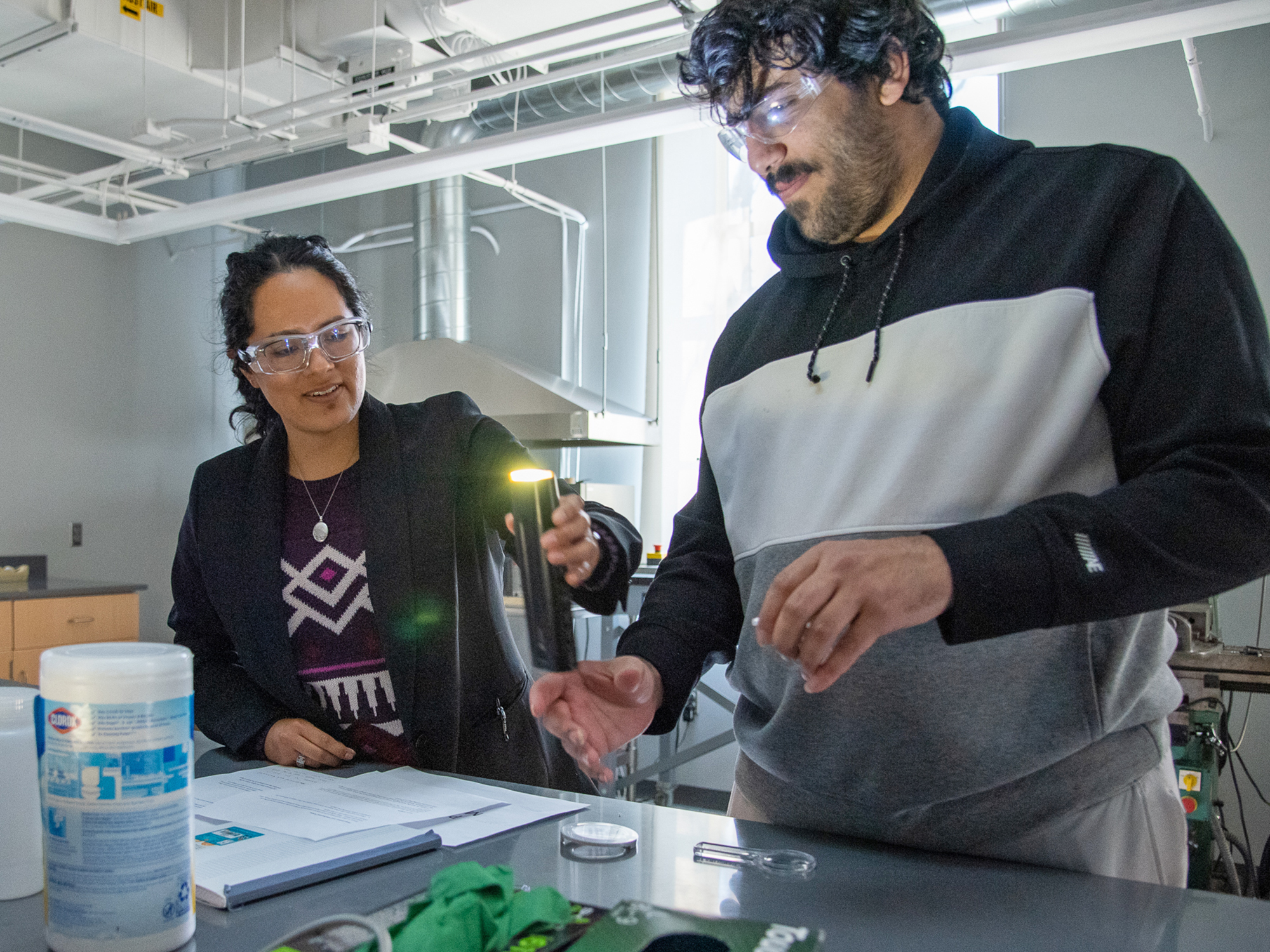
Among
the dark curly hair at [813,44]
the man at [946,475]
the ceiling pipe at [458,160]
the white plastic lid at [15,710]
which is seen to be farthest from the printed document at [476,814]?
the ceiling pipe at [458,160]

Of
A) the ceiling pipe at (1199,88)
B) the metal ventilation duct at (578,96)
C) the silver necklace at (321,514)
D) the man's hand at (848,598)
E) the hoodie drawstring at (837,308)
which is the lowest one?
the man's hand at (848,598)

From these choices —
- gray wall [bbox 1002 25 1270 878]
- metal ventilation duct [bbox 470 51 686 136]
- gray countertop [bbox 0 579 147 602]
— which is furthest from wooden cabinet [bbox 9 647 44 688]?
gray wall [bbox 1002 25 1270 878]

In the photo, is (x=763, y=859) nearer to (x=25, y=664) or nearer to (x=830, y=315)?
(x=830, y=315)

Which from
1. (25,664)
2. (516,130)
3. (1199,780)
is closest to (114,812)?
(516,130)

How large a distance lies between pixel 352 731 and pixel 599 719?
0.57 m

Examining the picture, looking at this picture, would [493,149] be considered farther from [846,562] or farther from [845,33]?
[846,562]

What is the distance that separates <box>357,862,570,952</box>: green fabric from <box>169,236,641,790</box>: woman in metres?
0.56

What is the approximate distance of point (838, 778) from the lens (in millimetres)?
941

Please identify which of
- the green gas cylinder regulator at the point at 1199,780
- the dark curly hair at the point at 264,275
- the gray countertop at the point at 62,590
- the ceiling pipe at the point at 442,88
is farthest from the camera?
the gray countertop at the point at 62,590

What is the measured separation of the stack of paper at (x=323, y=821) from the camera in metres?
0.78

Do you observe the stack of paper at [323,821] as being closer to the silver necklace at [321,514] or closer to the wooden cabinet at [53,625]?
the silver necklace at [321,514]

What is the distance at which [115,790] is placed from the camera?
59 cm

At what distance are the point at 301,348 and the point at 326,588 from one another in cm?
37

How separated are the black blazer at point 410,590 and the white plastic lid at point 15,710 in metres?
0.53
